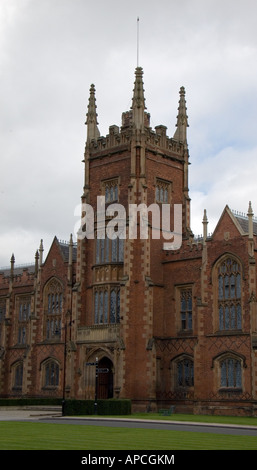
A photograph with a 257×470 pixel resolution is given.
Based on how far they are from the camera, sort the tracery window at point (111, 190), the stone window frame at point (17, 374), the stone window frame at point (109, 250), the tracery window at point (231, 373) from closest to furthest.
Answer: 1. the tracery window at point (231, 373)
2. the stone window frame at point (109, 250)
3. the tracery window at point (111, 190)
4. the stone window frame at point (17, 374)

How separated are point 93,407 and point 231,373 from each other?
31.8ft

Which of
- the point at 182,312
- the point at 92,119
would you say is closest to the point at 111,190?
the point at 92,119

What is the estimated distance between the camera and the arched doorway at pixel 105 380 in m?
50.5

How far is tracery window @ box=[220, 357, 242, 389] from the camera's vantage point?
44656 mm

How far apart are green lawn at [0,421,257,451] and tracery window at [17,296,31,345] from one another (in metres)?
36.1

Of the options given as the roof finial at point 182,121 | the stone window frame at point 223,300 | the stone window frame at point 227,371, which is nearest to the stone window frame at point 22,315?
the roof finial at point 182,121

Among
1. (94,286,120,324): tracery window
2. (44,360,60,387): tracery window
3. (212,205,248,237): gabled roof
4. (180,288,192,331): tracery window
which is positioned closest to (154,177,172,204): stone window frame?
(212,205,248,237): gabled roof

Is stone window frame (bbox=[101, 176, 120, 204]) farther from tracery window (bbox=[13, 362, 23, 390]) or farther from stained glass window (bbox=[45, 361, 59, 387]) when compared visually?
tracery window (bbox=[13, 362, 23, 390])

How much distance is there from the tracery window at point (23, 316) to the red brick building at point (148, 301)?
166 inches

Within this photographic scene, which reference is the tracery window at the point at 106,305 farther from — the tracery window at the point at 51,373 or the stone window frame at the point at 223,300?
the tracery window at the point at 51,373
